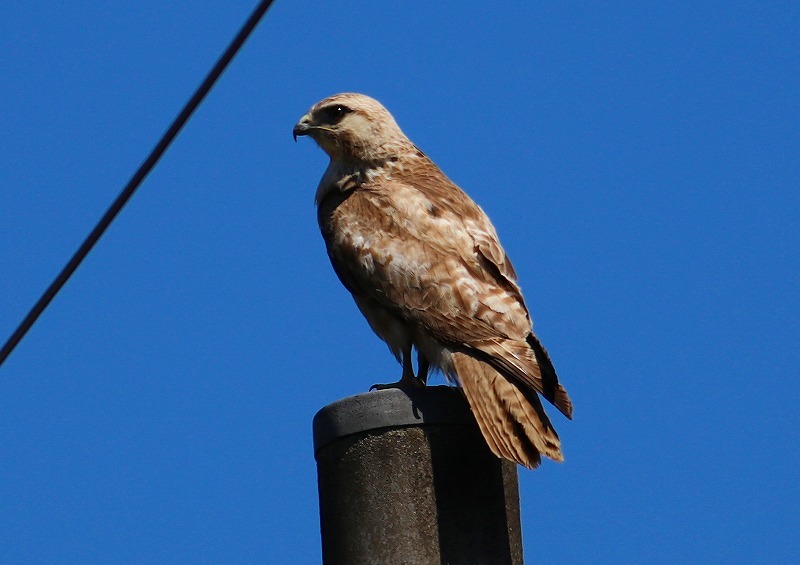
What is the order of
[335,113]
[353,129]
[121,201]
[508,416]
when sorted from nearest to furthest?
1. [121,201]
2. [508,416]
3. [353,129]
4. [335,113]

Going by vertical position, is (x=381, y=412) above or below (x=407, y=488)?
above

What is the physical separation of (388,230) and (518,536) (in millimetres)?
2095

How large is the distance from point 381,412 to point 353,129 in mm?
2814

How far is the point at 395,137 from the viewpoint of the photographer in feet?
23.7

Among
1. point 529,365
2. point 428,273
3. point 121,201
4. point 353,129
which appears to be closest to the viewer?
point 121,201

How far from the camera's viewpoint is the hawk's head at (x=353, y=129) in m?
7.18

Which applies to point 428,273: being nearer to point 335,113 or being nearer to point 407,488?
point 335,113

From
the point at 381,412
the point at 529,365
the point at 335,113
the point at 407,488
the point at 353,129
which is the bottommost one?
the point at 407,488

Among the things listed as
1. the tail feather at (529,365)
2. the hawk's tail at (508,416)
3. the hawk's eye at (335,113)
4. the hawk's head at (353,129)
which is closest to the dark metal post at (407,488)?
the hawk's tail at (508,416)

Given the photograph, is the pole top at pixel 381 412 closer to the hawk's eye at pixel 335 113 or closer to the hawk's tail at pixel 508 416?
the hawk's tail at pixel 508 416

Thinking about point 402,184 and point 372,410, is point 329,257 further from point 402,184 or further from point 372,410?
point 372,410

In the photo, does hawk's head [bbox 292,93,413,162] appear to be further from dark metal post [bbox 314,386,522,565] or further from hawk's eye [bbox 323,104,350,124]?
dark metal post [bbox 314,386,522,565]

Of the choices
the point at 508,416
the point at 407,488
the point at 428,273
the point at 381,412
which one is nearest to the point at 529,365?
the point at 508,416

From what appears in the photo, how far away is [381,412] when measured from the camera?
468 centimetres
